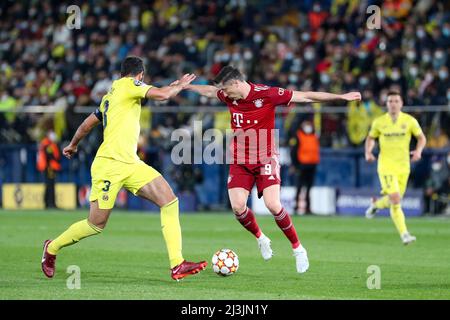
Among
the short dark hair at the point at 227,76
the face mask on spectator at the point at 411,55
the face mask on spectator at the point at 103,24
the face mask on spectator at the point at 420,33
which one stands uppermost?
the face mask on spectator at the point at 103,24

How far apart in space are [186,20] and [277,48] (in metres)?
4.13

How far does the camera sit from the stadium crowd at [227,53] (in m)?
26.8

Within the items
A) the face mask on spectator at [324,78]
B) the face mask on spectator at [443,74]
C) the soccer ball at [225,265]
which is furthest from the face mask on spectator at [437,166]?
the soccer ball at [225,265]

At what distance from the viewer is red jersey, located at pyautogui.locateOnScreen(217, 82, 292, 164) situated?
13.4 metres

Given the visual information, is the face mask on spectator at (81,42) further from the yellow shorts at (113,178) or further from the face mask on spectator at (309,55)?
the yellow shorts at (113,178)

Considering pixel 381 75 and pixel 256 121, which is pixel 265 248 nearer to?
pixel 256 121

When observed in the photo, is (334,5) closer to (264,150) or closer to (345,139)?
(345,139)

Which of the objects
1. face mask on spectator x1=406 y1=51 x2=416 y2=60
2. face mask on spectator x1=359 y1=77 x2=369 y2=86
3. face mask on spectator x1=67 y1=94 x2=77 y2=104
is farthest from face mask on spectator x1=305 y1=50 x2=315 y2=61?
face mask on spectator x1=67 y1=94 x2=77 y2=104

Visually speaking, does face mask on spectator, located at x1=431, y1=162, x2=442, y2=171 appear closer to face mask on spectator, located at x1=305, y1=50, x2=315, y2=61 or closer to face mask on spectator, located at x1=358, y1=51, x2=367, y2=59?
face mask on spectator, located at x1=358, y1=51, x2=367, y2=59

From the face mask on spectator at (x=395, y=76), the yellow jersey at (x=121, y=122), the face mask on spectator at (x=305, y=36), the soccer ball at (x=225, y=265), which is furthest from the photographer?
the face mask on spectator at (x=305, y=36)

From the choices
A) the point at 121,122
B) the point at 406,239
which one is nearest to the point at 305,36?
the point at 406,239

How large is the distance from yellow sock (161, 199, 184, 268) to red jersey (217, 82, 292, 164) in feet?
5.79

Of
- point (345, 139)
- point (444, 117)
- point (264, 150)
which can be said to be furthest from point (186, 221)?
point (264, 150)

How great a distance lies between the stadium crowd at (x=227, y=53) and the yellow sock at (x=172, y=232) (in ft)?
46.9
